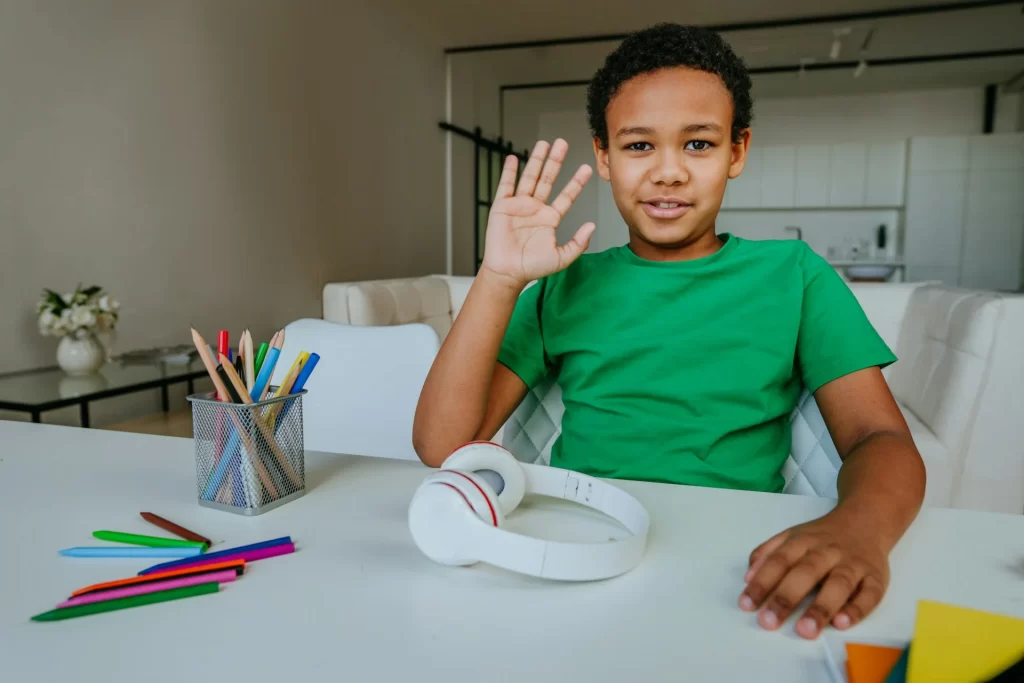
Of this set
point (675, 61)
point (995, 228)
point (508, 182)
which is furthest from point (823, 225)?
point (508, 182)

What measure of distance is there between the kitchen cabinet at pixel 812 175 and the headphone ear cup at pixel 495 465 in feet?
25.1

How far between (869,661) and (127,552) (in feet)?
1.61

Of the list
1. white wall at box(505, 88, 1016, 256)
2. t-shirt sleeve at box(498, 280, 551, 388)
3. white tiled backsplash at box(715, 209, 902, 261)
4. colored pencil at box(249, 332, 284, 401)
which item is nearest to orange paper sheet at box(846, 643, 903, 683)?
colored pencil at box(249, 332, 284, 401)

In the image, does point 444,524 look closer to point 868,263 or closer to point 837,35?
point 837,35

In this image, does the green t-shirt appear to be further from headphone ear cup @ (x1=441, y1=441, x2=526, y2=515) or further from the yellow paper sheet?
the yellow paper sheet

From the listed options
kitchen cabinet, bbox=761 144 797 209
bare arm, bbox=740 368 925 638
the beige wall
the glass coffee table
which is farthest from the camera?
kitchen cabinet, bbox=761 144 797 209

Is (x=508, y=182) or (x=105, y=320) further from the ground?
(x=508, y=182)

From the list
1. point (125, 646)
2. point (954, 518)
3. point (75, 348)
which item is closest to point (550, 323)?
point (954, 518)

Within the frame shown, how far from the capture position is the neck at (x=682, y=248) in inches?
37.4

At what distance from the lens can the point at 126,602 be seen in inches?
17.3

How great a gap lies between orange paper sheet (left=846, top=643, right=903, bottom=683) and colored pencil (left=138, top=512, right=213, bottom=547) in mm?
440

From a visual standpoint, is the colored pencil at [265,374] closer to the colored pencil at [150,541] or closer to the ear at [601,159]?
the colored pencil at [150,541]

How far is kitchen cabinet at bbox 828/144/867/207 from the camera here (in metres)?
7.15

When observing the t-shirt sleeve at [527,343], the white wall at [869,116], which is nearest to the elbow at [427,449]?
the t-shirt sleeve at [527,343]
